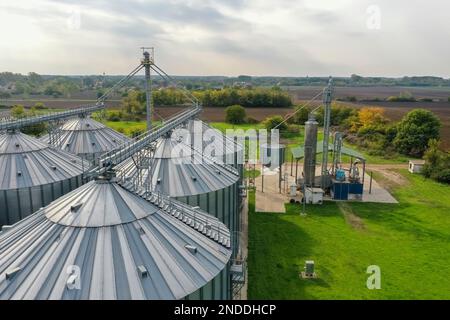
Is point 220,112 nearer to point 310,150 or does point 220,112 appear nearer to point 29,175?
point 310,150

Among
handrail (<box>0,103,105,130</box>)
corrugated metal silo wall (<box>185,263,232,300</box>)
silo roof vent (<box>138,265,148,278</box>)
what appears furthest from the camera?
handrail (<box>0,103,105,130</box>)

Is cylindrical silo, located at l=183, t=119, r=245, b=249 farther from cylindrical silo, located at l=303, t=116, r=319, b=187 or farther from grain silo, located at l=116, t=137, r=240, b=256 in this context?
grain silo, located at l=116, t=137, r=240, b=256

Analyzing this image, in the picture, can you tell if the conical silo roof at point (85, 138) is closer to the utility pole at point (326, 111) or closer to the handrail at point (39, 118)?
the handrail at point (39, 118)

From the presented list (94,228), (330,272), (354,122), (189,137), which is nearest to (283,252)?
(330,272)

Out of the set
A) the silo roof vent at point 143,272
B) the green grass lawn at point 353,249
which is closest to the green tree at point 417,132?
the green grass lawn at point 353,249

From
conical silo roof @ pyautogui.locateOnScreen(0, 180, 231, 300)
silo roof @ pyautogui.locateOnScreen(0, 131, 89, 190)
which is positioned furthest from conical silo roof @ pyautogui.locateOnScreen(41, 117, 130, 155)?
conical silo roof @ pyautogui.locateOnScreen(0, 180, 231, 300)
